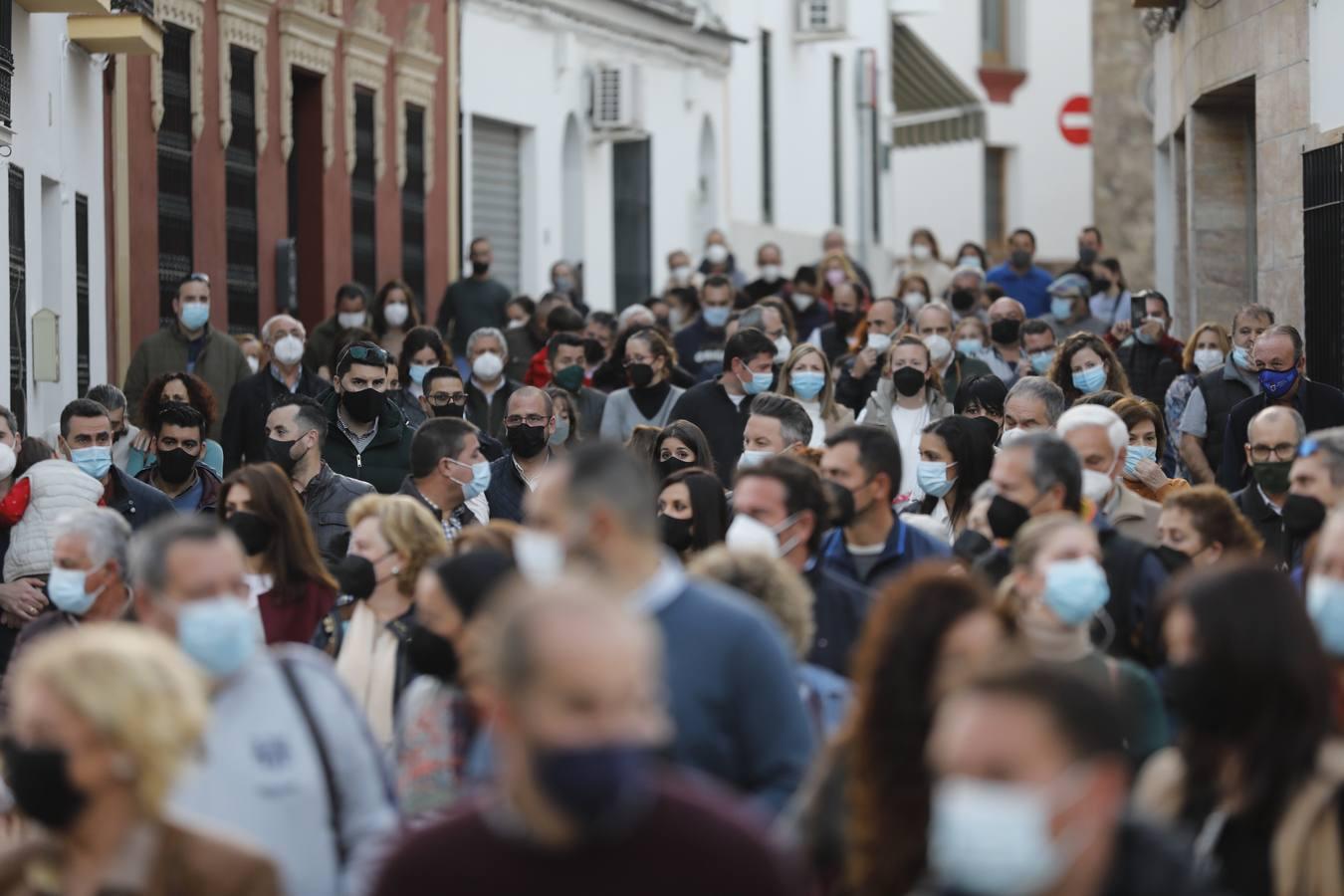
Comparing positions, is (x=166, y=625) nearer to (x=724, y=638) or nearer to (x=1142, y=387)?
(x=724, y=638)

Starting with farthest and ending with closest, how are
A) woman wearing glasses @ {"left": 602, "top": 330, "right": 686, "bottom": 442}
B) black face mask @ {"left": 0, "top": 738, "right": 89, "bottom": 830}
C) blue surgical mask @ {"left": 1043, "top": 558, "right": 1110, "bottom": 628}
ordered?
1. woman wearing glasses @ {"left": 602, "top": 330, "right": 686, "bottom": 442}
2. blue surgical mask @ {"left": 1043, "top": 558, "right": 1110, "bottom": 628}
3. black face mask @ {"left": 0, "top": 738, "right": 89, "bottom": 830}

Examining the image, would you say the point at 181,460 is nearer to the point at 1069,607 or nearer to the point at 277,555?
the point at 277,555

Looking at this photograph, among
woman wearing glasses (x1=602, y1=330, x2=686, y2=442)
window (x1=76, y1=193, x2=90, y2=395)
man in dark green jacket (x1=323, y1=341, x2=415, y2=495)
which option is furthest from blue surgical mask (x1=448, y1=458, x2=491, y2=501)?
window (x1=76, y1=193, x2=90, y2=395)

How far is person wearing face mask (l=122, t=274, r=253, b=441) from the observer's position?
1739 cm

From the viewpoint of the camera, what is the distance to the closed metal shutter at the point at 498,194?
2958 cm

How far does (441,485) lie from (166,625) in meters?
5.43

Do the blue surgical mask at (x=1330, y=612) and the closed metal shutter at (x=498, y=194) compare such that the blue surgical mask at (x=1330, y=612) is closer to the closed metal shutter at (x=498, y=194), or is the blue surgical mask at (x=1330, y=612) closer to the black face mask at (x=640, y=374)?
the black face mask at (x=640, y=374)

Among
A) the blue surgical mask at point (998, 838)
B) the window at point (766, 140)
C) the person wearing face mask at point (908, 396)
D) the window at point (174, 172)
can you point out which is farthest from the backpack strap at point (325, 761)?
the window at point (766, 140)

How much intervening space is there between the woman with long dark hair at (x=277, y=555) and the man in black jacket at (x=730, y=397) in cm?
558

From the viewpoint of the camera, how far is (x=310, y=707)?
19.7ft

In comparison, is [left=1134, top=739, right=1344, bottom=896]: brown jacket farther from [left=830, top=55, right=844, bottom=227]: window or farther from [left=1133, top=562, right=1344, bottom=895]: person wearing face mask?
[left=830, top=55, right=844, bottom=227]: window

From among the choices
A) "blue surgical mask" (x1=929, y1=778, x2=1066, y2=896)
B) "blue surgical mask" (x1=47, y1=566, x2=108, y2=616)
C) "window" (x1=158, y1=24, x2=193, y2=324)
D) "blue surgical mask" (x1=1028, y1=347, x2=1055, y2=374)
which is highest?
"window" (x1=158, y1=24, x2=193, y2=324)

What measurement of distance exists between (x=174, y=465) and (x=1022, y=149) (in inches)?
1584

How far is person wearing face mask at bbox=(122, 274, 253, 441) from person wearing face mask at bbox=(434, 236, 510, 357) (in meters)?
5.51
